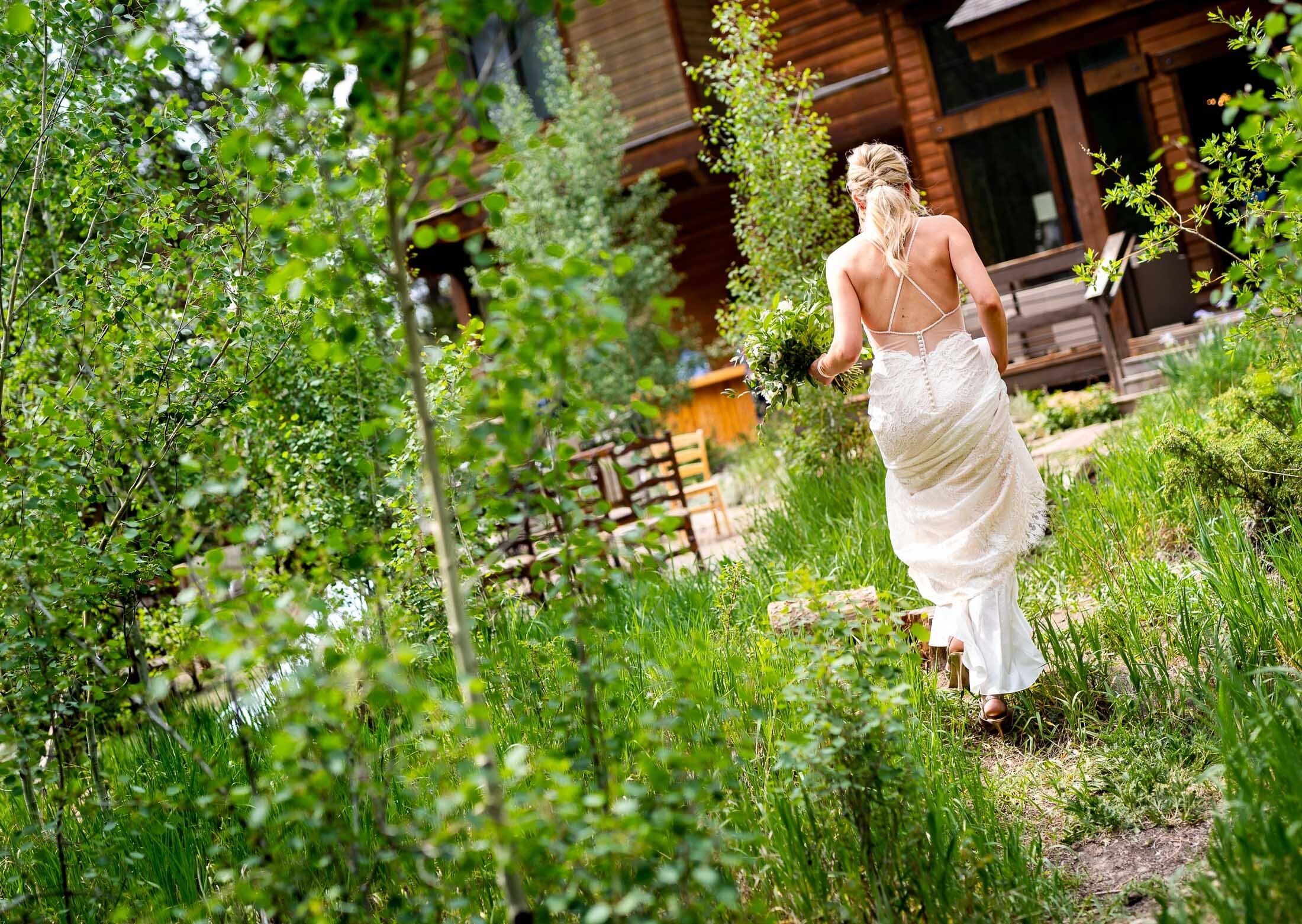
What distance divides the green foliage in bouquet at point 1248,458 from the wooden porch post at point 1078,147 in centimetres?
479

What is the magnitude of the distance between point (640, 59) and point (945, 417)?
487 inches

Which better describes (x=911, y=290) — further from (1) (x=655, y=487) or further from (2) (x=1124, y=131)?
(2) (x=1124, y=131)

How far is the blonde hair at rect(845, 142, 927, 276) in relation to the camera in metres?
3.67

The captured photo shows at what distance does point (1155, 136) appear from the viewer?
12617mm

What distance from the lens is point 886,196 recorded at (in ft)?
12.1

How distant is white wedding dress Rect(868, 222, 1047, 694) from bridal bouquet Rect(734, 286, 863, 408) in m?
0.52

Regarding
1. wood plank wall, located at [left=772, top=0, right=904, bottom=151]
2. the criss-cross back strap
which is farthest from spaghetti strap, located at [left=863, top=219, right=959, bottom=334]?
wood plank wall, located at [left=772, top=0, right=904, bottom=151]

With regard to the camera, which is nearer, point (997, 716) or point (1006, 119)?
point (997, 716)

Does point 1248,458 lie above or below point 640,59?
below

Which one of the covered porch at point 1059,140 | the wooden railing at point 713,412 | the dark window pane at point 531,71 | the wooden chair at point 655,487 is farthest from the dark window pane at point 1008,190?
the dark window pane at point 531,71

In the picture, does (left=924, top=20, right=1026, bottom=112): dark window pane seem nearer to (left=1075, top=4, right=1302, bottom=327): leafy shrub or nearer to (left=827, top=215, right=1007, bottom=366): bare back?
(left=1075, top=4, right=1302, bottom=327): leafy shrub

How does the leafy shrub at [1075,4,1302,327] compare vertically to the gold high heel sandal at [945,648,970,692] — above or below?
above

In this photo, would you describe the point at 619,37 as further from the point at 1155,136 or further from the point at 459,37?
the point at 459,37

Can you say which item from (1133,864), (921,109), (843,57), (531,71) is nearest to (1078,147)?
(921,109)
